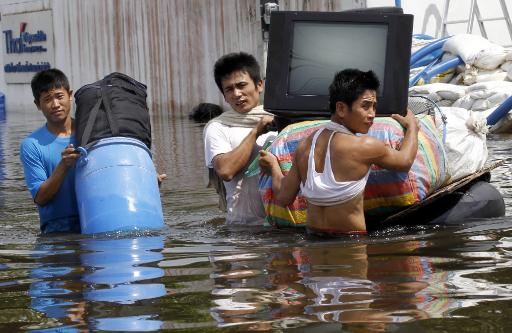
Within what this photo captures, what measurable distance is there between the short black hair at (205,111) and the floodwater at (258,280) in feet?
43.0

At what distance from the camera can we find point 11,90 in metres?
30.0

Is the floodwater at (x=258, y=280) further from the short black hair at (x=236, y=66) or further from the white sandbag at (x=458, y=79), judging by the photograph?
the white sandbag at (x=458, y=79)

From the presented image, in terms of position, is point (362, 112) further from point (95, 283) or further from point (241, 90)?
point (95, 283)

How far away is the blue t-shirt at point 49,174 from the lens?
7152mm

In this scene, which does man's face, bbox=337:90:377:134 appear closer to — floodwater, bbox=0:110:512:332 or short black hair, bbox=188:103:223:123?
floodwater, bbox=0:110:512:332

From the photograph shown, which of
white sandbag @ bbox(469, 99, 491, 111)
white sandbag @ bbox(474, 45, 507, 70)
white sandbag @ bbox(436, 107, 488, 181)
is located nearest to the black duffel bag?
white sandbag @ bbox(436, 107, 488, 181)

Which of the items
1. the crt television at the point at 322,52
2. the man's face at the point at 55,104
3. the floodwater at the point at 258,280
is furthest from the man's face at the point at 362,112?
the man's face at the point at 55,104

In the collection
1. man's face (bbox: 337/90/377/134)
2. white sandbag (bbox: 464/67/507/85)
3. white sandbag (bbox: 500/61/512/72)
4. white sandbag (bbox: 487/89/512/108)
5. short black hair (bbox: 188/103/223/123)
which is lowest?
short black hair (bbox: 188/103/223/123)

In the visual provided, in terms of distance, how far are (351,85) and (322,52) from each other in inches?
32.3

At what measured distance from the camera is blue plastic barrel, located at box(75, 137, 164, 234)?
705 centimetres

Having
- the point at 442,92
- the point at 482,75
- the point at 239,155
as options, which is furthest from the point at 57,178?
the point at 482,75

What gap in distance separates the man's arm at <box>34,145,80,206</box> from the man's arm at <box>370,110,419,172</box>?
189 centimetres

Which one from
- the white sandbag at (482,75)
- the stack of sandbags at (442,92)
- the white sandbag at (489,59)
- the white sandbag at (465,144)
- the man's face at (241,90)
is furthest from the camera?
the white sandbag at (489,59)

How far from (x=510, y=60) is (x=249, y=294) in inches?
430
